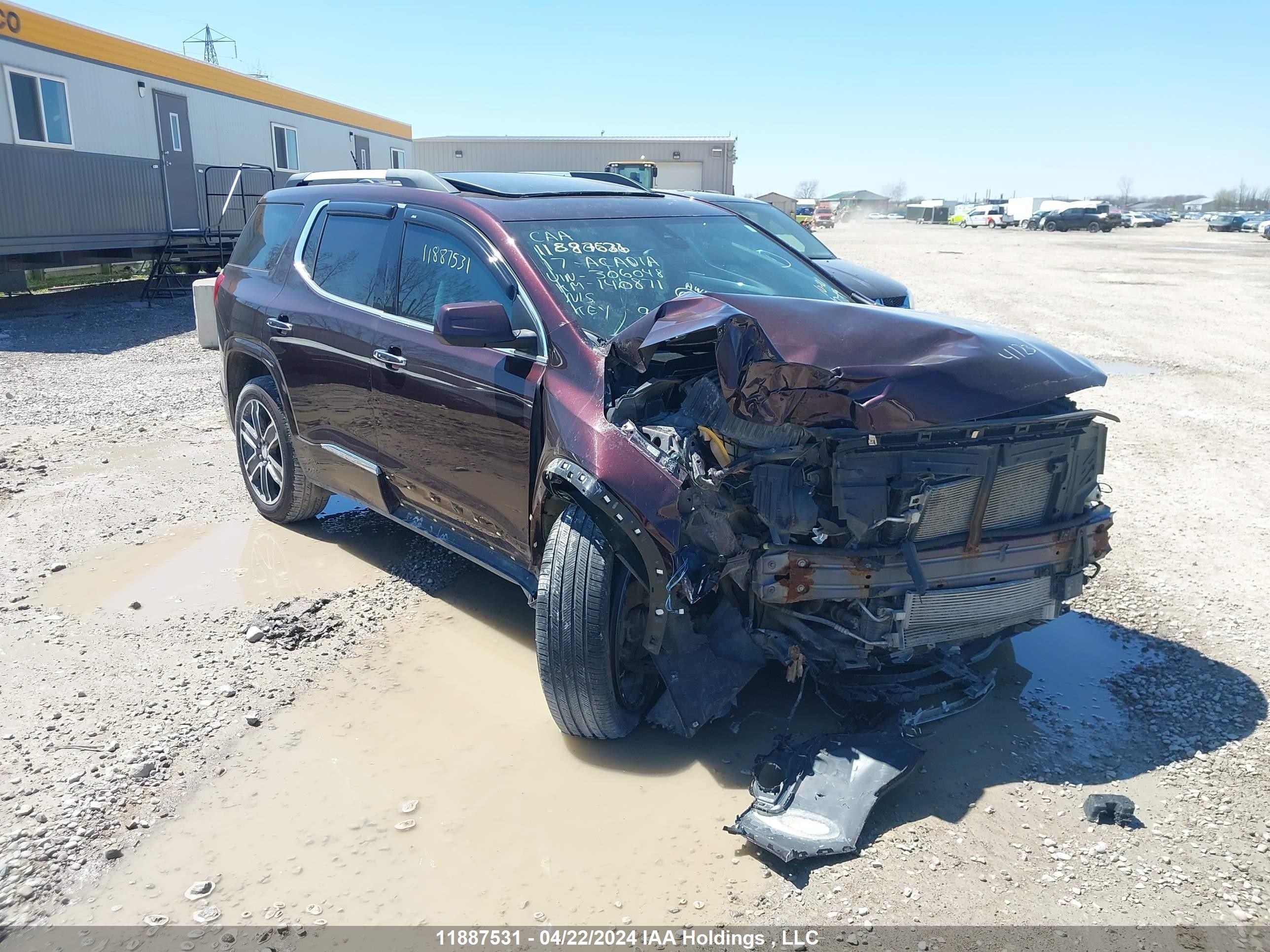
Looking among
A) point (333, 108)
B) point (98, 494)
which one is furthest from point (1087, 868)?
point (333, 108)

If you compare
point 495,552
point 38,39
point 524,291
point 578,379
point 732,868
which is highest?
point 38,39

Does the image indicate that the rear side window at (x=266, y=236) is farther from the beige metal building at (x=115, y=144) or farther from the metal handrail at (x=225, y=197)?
the metal handrail at (x=225, y=197)

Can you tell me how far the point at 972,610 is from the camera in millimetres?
3229

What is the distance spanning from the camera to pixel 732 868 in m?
2.90

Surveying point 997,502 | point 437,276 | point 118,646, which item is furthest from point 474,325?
point 118,646

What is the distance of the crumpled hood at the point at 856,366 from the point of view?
299 centimetres

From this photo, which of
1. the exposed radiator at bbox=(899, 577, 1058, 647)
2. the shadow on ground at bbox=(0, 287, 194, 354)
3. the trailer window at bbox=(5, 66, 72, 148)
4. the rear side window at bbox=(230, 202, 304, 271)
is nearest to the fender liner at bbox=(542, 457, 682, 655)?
the exposed radiator at bbox=(899, 577, 1058, 647)

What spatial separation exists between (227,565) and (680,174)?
37.1 meters

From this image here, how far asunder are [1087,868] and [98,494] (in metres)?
6.38

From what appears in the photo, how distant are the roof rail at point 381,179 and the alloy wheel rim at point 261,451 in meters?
1.40

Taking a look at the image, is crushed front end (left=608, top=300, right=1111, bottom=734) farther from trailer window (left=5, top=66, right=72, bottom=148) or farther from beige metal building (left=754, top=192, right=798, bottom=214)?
beige metal building (left=754, top=192, right=798, bottom=214)

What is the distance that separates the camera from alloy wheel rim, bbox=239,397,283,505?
5602 millimetres

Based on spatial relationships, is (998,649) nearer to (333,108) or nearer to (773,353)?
(773,353)

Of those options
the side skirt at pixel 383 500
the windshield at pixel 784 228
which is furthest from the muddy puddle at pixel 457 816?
the windshield at pixel 784 228
